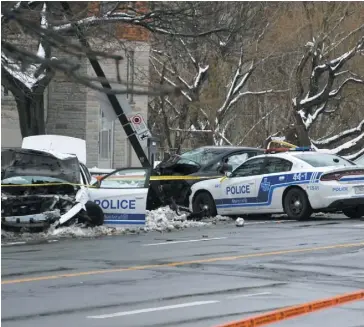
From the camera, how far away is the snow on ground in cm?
1748

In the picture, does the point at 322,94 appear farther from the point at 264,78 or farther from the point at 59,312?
the point at 59,312

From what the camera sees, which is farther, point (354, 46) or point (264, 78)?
point (264, 78)

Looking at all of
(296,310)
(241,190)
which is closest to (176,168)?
(241,190)

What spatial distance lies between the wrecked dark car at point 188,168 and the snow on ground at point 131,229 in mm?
516

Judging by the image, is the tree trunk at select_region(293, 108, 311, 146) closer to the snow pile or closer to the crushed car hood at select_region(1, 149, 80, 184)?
the snow pile

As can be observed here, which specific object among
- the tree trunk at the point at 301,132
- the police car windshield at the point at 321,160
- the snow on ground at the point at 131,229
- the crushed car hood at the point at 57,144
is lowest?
the snow on ground at the point at 131,229

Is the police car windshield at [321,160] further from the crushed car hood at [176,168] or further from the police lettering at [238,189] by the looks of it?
the crushed car hood at [176,168]

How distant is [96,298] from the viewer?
33.3ft

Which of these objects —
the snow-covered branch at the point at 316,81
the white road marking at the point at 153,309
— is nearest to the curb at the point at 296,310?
the white road marking at the point at 153,309

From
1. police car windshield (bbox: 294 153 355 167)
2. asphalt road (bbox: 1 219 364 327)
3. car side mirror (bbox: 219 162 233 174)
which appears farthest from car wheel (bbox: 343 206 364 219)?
asphalt road (bbox: 1 219 364 327)

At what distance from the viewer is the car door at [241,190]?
69.3 feet

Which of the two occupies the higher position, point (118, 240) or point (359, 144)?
point (359, 144)

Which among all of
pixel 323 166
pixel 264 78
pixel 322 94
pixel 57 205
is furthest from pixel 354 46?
pixel 57 205

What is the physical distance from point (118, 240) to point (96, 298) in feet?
22.5
